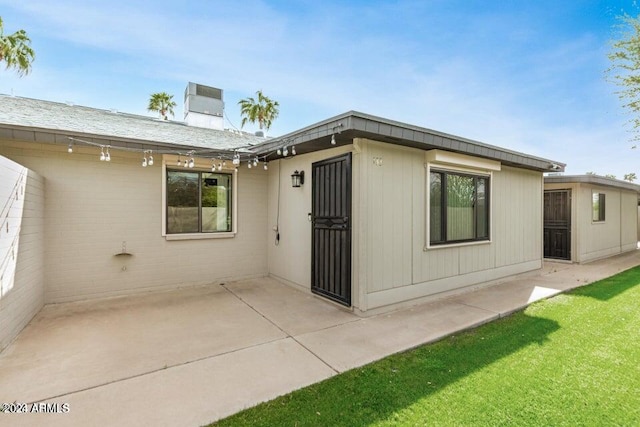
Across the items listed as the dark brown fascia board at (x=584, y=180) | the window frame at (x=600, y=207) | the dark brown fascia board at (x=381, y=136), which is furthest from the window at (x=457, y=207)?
the window frame at (x=600, y=207)

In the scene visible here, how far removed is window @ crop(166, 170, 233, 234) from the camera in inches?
215

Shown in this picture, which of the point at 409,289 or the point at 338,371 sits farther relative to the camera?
the point at 409,289

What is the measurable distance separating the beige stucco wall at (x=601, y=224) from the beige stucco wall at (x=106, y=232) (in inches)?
368

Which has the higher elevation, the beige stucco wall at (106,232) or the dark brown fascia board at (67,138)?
the dark brown fascia board at (67,138)

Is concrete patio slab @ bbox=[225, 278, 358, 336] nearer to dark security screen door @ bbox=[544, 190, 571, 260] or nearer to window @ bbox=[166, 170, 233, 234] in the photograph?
window @ bbox=[166, 170, 233, 234]

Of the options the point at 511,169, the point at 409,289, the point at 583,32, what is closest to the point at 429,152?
the point at 409,289

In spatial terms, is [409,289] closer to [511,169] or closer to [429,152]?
[429,152]

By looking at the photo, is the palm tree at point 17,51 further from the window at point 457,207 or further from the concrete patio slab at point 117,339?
the window at point 457,207

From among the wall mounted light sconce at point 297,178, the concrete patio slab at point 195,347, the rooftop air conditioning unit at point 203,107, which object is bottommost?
the concrete patio slab at point 195,347

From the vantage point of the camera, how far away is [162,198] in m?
5.31

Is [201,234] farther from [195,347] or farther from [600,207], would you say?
[600,207]

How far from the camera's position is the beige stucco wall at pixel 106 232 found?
4.47 metres

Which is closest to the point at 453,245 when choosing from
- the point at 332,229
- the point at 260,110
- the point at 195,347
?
the point at 332,229

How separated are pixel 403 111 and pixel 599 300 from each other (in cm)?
709
